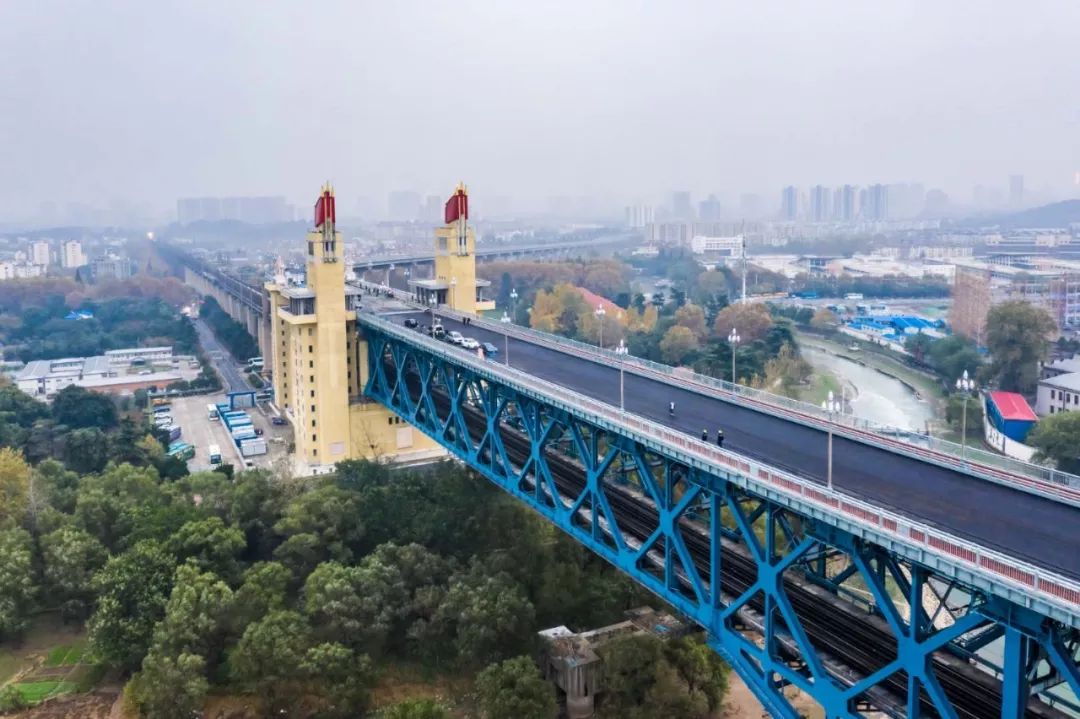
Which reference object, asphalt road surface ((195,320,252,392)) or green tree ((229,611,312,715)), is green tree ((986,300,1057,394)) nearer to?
green tree ((229,611,312,715))

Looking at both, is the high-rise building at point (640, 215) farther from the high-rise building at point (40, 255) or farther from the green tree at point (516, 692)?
the green tree at point (516, 692)

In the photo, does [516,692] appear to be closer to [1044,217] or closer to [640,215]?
[1044,217]

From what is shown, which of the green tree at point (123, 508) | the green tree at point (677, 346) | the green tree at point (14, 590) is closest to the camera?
the green tree at point (14, 590)

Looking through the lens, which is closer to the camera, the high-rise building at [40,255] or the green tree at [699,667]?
the green tree at [699,667]

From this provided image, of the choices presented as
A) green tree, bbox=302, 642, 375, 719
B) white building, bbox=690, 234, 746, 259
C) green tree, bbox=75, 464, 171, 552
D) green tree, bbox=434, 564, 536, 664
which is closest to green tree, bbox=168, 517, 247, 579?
green tree, bbox=75, 464, 171, 552

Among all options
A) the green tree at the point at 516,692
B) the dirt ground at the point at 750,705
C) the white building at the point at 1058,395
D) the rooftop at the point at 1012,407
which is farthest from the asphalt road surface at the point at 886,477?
the white building at the point at 1058,395

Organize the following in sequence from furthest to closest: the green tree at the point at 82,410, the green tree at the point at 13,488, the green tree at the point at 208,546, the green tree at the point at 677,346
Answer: the green tree at the point at 677,346 → the green tree at the point at 82,410 → the green tree at the point at 13,488 → the green tree at the point at 208,546
